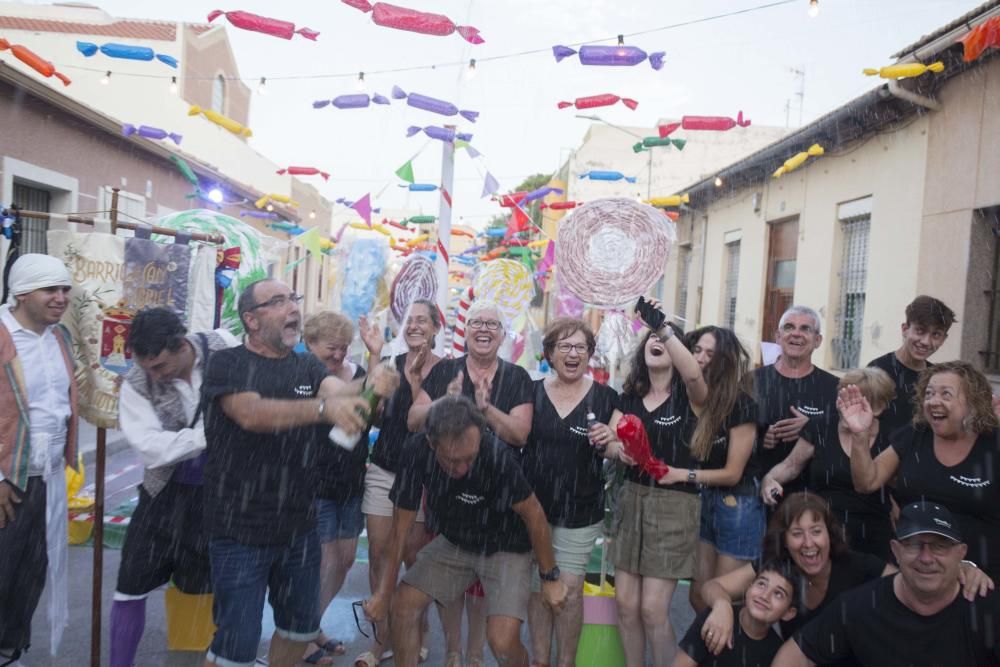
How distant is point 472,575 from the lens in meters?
3.62

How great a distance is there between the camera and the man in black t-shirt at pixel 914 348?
3.95 metres

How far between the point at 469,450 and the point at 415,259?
3122 millimetres

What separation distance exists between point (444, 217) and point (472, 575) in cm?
359

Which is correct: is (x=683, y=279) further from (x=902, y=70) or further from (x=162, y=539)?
(x=162, y=539)

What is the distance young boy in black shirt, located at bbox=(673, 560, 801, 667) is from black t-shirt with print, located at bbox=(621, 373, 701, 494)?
669 millimetres

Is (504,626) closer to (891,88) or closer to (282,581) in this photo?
(282,581)

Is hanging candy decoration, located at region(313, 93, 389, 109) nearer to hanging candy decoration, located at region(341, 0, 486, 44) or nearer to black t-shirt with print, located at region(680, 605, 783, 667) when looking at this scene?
hanging candy decoration, located at region(341, 0, 486, 44)

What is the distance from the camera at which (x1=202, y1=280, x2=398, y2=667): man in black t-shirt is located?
3.06 metres

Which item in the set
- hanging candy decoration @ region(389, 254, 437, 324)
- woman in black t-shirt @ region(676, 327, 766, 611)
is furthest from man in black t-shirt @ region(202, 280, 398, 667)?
hanging candy decoration @ region(389, 254, 437, 324)

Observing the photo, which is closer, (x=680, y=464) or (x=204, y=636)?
(x=680, y=464)

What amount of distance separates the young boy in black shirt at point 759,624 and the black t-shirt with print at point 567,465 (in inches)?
32.2

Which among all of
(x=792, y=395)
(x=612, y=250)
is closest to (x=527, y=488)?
(x=792, y=395)

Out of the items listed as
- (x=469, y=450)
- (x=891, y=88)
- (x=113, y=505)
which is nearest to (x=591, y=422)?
(x=469, y=450)

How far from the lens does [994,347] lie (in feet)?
22.9
